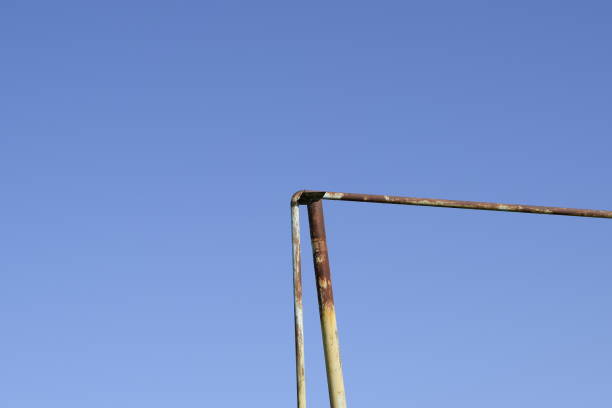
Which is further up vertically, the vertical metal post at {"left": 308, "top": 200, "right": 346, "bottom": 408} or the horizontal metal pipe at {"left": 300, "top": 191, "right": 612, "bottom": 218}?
the horizontal metal pipe at {"left": 300, "top": 191, "right": 612, "bottom": 218}

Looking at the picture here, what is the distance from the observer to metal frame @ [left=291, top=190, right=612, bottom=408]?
9.16 meters

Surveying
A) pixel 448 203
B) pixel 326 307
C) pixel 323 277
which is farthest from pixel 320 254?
pixel 448 203

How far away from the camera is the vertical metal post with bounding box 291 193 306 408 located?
8992mm

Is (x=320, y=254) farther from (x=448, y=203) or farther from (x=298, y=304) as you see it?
(x=448, y=203)

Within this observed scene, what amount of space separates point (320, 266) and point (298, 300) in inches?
20.2

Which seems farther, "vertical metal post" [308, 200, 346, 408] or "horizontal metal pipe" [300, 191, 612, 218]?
"horizontal metal pipe" [300, 191, 612, 218]

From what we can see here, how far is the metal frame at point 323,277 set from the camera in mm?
9156

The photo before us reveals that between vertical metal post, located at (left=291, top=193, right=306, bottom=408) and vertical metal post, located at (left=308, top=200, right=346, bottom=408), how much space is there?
0.21 metres

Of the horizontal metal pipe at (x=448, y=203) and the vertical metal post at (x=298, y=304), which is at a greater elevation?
the horizontal metal pipe at (x=448, y=203)

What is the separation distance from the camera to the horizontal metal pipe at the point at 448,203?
9930 mm

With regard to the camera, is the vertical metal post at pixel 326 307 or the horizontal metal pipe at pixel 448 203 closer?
the vertical metal post at pixel 326 307

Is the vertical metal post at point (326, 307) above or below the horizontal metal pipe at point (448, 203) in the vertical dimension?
below

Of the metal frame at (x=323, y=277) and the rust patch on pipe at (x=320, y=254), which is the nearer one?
the metal frame at (x=323, y=277)

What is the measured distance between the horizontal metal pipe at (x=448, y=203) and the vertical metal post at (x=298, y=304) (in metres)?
0.25
